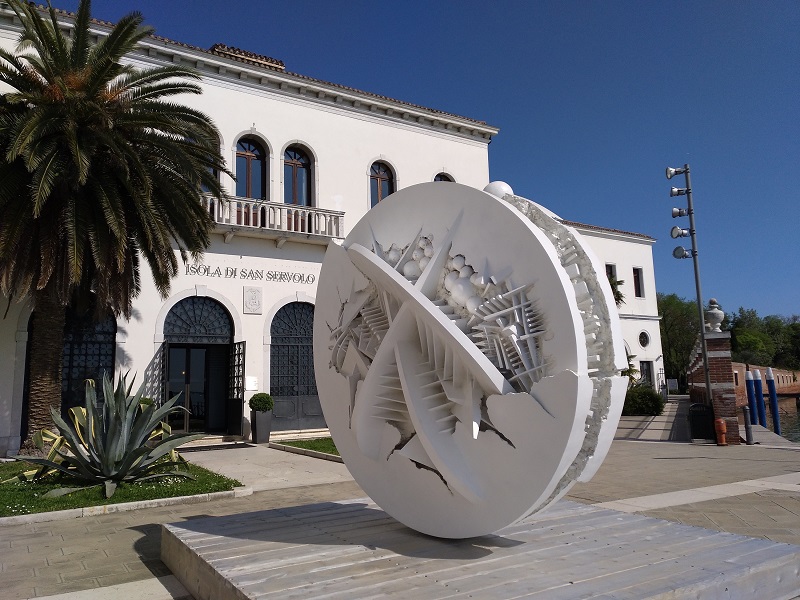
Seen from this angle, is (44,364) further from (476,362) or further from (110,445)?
(476,362)

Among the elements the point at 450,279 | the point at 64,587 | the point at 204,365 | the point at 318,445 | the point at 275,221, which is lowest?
the point at 318,445

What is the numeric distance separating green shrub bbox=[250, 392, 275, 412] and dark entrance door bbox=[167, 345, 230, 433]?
1940mm

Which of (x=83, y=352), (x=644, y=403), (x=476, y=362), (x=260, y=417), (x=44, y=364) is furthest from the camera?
(x=644, y=403)

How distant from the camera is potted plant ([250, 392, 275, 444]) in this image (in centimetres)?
1569

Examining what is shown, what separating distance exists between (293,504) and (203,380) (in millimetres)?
11191

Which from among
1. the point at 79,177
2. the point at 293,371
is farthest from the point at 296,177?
the point at 79,177

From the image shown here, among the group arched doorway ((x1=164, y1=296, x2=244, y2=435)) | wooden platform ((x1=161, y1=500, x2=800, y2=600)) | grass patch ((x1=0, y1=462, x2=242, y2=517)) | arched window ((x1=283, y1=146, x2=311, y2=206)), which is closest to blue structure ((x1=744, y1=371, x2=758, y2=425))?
arched window ((x1=283, y1=146, x2=311, y2=206))

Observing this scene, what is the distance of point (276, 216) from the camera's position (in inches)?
688

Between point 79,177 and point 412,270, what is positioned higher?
point 79,177

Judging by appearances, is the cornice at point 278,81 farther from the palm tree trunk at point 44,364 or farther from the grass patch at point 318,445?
the grass patch at point 318,445

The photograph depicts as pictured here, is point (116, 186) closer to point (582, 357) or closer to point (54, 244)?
point (54, 244)

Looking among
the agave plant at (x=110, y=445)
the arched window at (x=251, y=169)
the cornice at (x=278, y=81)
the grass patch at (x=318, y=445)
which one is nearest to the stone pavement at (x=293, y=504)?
the grass patch at (x=318, y=445)

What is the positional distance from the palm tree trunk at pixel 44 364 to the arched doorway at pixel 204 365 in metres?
3.26

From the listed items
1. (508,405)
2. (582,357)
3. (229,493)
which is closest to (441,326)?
(508,405)
